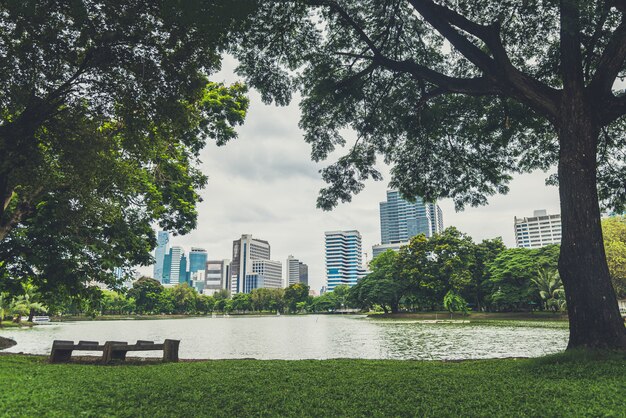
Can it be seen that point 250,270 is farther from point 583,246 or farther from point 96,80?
point 583,246

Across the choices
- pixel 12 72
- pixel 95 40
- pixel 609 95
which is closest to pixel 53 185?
pixel 12 72

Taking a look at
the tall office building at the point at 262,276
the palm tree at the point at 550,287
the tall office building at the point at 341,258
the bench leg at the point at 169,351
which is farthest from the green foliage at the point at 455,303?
the tall office building at the point at 262,276

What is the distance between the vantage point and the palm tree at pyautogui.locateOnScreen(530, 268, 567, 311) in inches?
1448

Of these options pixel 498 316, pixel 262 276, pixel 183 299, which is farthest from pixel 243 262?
pixel 498 316

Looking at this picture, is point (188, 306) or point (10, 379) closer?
point (10, 379)

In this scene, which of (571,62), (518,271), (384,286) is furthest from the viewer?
(384,286)

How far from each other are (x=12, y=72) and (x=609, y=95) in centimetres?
1034

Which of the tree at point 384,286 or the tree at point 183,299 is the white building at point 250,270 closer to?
the tree at point 183,299

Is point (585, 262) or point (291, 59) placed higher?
point (291, 59)

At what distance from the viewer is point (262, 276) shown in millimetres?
187500

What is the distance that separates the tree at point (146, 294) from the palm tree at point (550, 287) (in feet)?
226

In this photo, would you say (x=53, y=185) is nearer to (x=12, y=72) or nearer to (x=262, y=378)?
(x=12, y=72)

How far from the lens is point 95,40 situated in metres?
6.08

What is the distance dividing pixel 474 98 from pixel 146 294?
263 ft
